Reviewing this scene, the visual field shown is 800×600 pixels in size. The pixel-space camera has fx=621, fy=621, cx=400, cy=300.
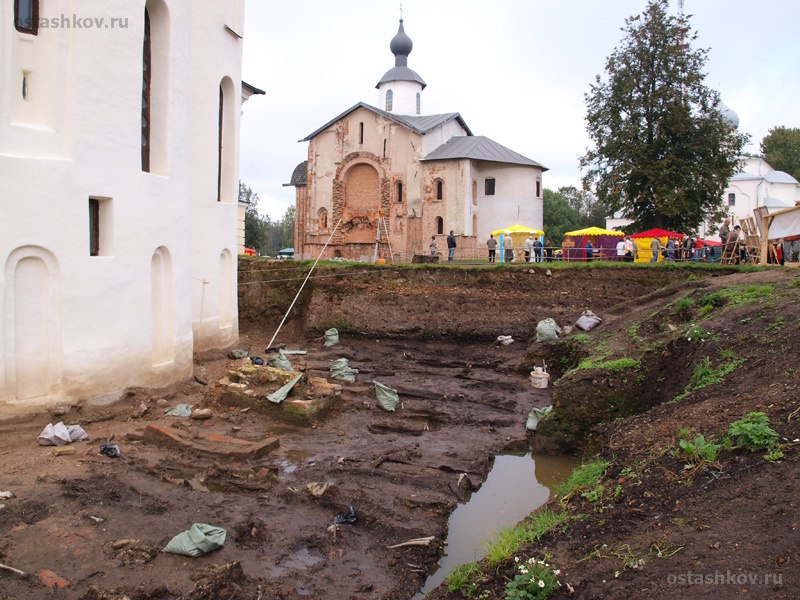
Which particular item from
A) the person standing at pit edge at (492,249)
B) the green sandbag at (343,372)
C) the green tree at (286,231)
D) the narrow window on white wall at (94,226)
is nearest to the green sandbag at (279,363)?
the green sandbag at (343,372)

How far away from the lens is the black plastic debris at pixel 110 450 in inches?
344

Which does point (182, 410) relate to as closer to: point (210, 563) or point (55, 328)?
point (55, 328)

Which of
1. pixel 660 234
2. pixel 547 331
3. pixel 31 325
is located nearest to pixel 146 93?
pixel 31 325

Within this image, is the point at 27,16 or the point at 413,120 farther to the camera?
the point at 413,120

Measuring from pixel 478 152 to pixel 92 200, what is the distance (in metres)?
29.9

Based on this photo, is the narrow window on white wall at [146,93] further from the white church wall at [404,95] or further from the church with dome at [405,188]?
the white church wall at [404,95]

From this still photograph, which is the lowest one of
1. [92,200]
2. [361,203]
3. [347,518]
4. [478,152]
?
[347,518]

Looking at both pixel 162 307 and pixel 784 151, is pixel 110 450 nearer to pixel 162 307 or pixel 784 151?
pixel 162 307

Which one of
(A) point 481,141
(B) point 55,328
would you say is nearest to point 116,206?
(B) point 55,328

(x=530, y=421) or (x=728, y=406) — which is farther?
(x=530, y=421)

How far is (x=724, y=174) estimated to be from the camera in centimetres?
2970

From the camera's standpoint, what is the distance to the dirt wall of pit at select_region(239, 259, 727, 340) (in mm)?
19828

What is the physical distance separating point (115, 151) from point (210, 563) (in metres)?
7.35

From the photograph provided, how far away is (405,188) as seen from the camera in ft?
124
